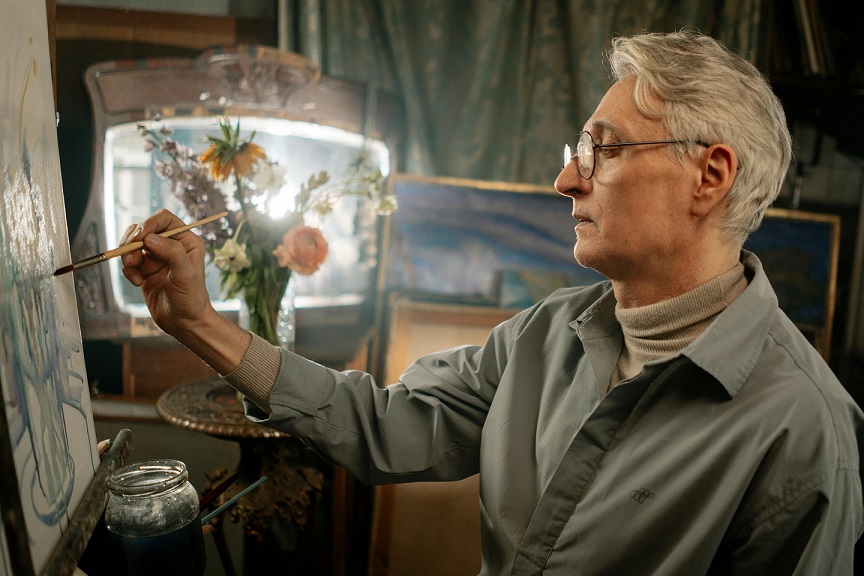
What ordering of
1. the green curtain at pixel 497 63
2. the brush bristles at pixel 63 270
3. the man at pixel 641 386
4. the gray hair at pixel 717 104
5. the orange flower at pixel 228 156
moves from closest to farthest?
the brush bristles at pixel 63 270 → the man at pixel 641 386 → the gray hair at pixel 717 104 → the orange flower at pixel 228 156 → the green curtain at pixel 497 63

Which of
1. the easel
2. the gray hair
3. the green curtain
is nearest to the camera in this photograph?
the easel

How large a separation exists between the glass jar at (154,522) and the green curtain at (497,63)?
1683mm

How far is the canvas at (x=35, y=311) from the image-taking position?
0.57 meters

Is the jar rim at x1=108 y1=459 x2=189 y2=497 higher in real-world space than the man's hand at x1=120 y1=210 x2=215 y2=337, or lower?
lower

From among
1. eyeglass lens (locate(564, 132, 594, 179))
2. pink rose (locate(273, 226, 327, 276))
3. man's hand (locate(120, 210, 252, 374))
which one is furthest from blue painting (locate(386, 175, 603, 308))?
man's hand (locate(120, 210, 252, 374))

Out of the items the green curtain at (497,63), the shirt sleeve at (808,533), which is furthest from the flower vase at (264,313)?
the shirt sleeve at (808,533)

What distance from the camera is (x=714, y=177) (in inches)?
40.3

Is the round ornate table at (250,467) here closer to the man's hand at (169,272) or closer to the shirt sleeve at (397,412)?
the shirt sleeve at (397,412)

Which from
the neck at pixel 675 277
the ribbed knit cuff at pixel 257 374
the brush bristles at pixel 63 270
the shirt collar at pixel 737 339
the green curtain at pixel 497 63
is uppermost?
the green curtain at pixel 497 63

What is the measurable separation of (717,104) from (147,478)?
0.96 meters

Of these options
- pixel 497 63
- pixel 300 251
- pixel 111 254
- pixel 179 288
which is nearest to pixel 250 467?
pixel 300 251

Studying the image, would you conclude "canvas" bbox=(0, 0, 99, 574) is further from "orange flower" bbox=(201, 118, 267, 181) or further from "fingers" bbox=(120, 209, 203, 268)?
"orange flower" bbox=(201, 118, 267, 181)

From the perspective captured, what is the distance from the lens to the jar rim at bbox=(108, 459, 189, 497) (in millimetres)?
756

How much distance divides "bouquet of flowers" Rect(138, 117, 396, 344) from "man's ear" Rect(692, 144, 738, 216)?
2.70 feet
